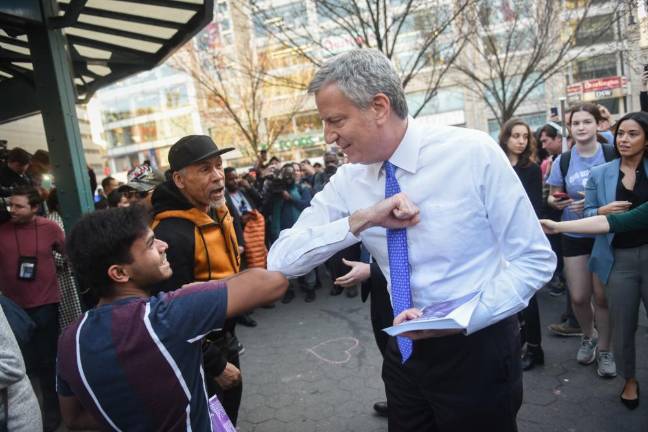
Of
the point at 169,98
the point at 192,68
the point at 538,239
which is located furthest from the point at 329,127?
the point at 169,98

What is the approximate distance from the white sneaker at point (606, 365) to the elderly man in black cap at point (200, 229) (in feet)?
9.55

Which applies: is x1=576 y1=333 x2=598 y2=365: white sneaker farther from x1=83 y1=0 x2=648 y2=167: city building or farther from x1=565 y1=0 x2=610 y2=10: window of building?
x1=565 y1=0 x2=610 y2=10: window of building

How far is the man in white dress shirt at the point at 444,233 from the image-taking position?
5.36 feet

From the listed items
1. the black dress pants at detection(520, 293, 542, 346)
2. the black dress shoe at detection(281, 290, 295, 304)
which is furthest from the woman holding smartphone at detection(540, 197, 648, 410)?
the black dress shoe at detection(281, 290, 295, 304)

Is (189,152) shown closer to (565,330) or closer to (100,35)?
(100,35)

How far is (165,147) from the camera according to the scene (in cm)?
4347

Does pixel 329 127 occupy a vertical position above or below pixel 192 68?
below

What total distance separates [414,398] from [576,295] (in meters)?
2.67

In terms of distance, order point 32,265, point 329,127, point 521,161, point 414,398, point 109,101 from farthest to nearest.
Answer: point 109,101 < point 521,161 < point 32,265 < point 414,398 < point 329,127

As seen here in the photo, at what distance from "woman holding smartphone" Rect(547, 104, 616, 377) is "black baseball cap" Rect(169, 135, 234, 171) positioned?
9.48 feet

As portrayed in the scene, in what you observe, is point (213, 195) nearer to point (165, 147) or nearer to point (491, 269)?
point (491, 269)

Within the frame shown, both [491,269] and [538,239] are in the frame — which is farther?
[491,269]

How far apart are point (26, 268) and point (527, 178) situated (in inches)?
171

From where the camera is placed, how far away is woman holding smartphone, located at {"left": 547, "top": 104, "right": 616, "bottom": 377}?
3707mm
